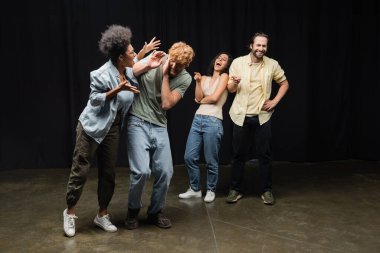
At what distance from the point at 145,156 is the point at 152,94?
44 centimetres

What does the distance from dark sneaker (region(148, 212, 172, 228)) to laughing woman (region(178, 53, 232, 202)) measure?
671 mm

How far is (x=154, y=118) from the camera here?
3225 mm

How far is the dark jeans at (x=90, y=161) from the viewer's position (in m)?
3.10

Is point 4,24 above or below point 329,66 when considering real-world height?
above

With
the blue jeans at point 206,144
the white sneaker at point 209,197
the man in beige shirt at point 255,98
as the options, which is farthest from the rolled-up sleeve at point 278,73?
the white sneaker at point 209,197

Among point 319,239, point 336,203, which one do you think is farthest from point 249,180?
point 319,239

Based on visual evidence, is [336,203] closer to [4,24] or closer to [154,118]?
[154,118]

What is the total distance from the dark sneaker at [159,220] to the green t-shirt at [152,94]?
Result: 2.39 feet

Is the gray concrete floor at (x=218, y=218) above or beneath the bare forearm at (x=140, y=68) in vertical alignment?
beneath

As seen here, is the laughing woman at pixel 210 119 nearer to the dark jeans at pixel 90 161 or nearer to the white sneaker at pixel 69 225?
the dark jeans at pixel 90 161

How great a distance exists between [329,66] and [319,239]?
122 inches

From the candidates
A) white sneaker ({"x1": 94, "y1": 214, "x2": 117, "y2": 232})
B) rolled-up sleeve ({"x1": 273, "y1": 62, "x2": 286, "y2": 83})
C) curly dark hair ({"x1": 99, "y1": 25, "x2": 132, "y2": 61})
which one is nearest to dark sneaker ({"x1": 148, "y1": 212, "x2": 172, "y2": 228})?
white sneaker ({"x1": 94, "y1": 214, "x2": 117, "y2": 232})

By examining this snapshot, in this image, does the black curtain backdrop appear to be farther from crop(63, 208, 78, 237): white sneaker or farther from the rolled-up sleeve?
crop(63, 208, 78, 237): white sneaker

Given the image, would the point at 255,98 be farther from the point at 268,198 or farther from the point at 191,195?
the point at 191,195
